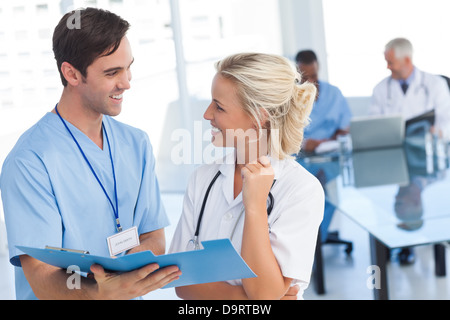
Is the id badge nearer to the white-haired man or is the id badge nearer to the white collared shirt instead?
the white collared shirt

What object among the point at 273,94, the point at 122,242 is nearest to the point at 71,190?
the point at 122,242

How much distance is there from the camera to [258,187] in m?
1.26

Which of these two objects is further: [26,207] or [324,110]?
[324,110]

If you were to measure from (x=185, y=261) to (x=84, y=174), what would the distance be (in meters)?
0.49

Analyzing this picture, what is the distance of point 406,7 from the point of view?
559 cm

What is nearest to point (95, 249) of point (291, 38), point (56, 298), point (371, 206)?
point (56, 298)

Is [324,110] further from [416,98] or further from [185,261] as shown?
[185,261]

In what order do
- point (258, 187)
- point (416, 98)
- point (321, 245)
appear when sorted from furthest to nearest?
point (416, 98), point (321, 245), point (258, 187)

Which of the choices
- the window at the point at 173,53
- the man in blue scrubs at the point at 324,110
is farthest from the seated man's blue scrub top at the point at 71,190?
the window at the point at 173,53

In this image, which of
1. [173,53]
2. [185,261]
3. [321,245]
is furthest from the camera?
[173,53]

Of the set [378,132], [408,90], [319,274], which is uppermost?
[408,90]
